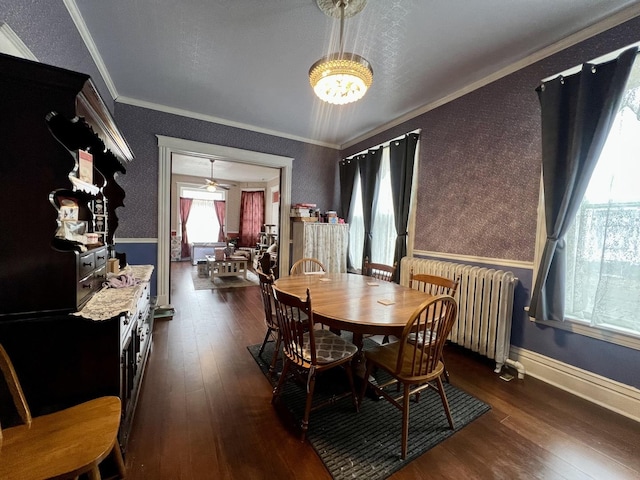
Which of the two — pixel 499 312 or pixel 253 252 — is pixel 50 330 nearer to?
pixel 499 312

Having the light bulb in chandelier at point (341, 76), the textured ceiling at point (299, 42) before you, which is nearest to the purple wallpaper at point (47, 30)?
the textured ceiling at point (299, 42)

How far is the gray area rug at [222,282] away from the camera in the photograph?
191 inches

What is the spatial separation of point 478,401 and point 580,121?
2.09 meters

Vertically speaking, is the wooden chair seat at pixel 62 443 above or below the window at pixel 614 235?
below

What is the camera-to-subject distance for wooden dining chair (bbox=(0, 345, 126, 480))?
788 mm

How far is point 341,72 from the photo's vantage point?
4.96 feet

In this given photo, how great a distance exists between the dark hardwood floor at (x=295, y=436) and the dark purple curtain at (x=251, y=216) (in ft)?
21.9

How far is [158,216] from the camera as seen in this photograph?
329 centimetres

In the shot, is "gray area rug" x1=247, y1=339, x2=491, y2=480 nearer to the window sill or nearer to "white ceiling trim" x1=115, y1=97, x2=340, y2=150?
the window sill

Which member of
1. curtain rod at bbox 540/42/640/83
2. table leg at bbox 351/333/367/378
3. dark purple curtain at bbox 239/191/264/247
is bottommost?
table leg at bbox 351/333/367/378

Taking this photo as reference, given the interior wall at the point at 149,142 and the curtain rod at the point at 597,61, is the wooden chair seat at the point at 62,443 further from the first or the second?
→ the curtain rod at the point at 597,61

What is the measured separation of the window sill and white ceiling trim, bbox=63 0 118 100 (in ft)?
13.6

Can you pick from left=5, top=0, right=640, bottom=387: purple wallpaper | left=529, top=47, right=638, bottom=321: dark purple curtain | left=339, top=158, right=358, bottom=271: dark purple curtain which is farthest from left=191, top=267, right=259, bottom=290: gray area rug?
left=529, top=47, right=638, bottom=321: dark purple curtain

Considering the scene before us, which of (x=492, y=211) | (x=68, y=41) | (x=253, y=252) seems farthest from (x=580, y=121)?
(x=253, y=252)
